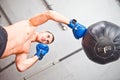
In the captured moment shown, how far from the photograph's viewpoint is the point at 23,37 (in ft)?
8.59

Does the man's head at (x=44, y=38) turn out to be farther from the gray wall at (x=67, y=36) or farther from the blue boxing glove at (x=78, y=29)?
the blue boxing glove at (x=78, y=29)

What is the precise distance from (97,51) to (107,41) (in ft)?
0.40

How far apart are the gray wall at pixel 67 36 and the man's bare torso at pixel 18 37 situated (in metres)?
0.56

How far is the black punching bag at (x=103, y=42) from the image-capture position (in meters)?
2.03

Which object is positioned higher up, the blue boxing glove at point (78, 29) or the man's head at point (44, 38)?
the blue boxing glove at point (78, 29)

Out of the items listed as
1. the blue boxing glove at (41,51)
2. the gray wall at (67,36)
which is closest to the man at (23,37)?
the blue boxing glove at (41,51)

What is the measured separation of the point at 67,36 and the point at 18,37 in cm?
87

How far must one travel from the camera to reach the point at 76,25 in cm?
242

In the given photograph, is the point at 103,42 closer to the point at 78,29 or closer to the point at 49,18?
the point at 78,29

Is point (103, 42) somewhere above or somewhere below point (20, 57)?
above

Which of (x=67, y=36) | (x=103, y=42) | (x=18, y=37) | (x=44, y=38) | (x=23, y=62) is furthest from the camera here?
(x=67, y=36)

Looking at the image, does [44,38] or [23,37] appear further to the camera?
[44,38]

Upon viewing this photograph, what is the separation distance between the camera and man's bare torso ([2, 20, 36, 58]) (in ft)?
8.06

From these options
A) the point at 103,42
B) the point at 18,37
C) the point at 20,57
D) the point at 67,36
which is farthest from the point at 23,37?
the point at 103,42
